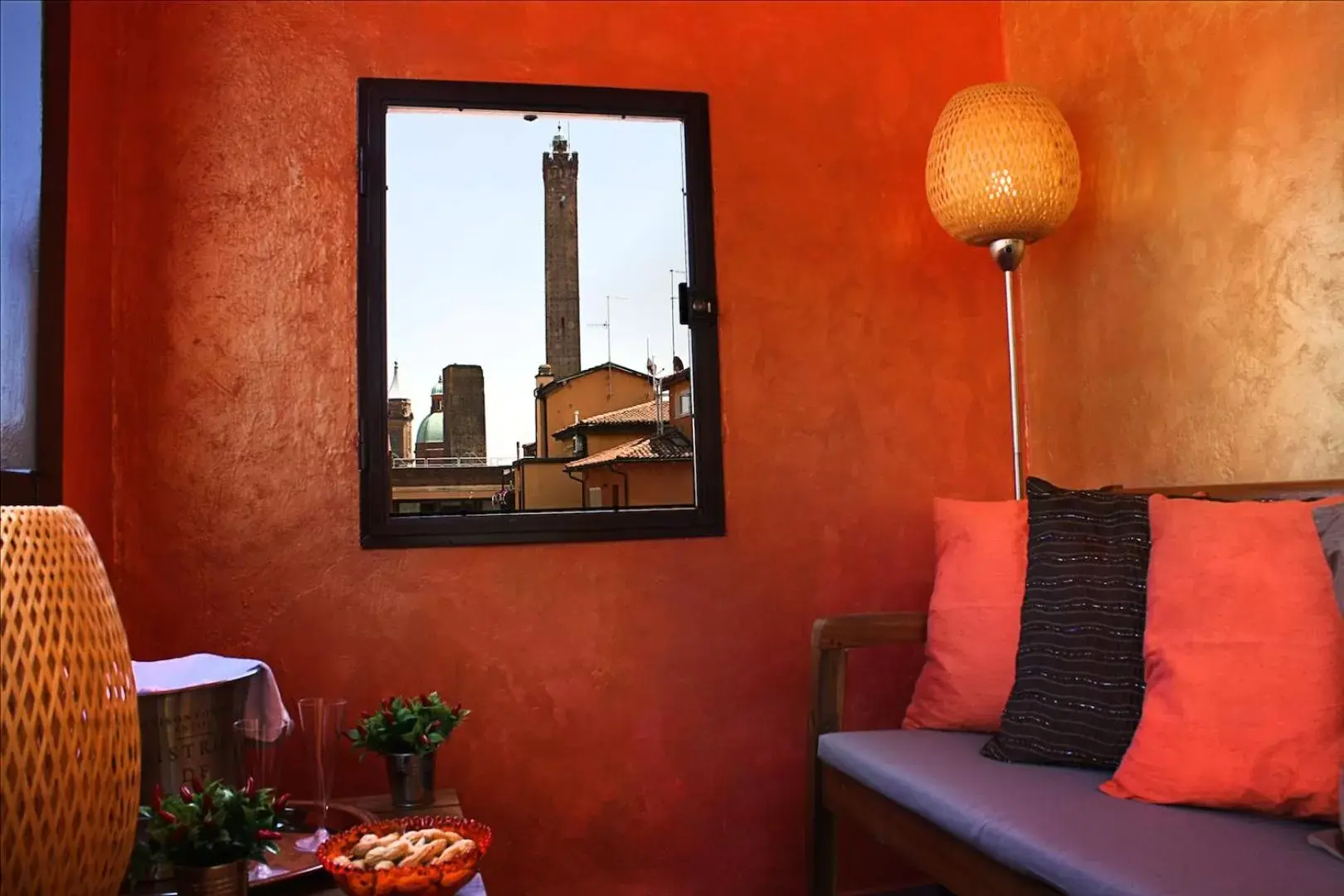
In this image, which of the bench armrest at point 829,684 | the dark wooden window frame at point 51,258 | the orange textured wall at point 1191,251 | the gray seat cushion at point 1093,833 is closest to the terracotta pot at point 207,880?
the dark wooden window frame at point 51,258

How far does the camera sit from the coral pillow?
7.07ft

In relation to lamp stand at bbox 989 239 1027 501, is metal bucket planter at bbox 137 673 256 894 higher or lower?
lower

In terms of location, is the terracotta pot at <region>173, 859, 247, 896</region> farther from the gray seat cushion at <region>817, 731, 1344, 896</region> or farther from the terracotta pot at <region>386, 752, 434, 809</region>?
the gray seat cushion at <region>817, 731, 1344, 896</region>

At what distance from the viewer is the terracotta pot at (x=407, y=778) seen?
6.40ft

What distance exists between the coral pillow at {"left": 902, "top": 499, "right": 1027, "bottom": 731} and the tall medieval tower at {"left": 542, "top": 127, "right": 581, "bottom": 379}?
1.09m

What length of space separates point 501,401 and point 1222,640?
1.74m

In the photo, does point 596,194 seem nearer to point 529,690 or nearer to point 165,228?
point 165,228

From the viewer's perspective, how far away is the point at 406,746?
6.44 ft

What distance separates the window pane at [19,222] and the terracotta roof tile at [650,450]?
1264 millimetres

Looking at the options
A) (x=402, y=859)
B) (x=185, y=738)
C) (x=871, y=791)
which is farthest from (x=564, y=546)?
(x=402, y=859)

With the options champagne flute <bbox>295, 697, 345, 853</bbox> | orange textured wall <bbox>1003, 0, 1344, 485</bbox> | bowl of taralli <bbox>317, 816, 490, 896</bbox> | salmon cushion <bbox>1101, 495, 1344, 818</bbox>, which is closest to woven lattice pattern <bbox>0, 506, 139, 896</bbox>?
bowl of taralli <bbox>317, 816, 490, 896</bbox>

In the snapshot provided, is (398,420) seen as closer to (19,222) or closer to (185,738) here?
(19,222)

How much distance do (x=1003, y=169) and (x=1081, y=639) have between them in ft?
3.71

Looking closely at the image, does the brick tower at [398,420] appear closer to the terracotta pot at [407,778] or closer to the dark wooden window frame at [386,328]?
the dark wooden window frame at [386,328]
